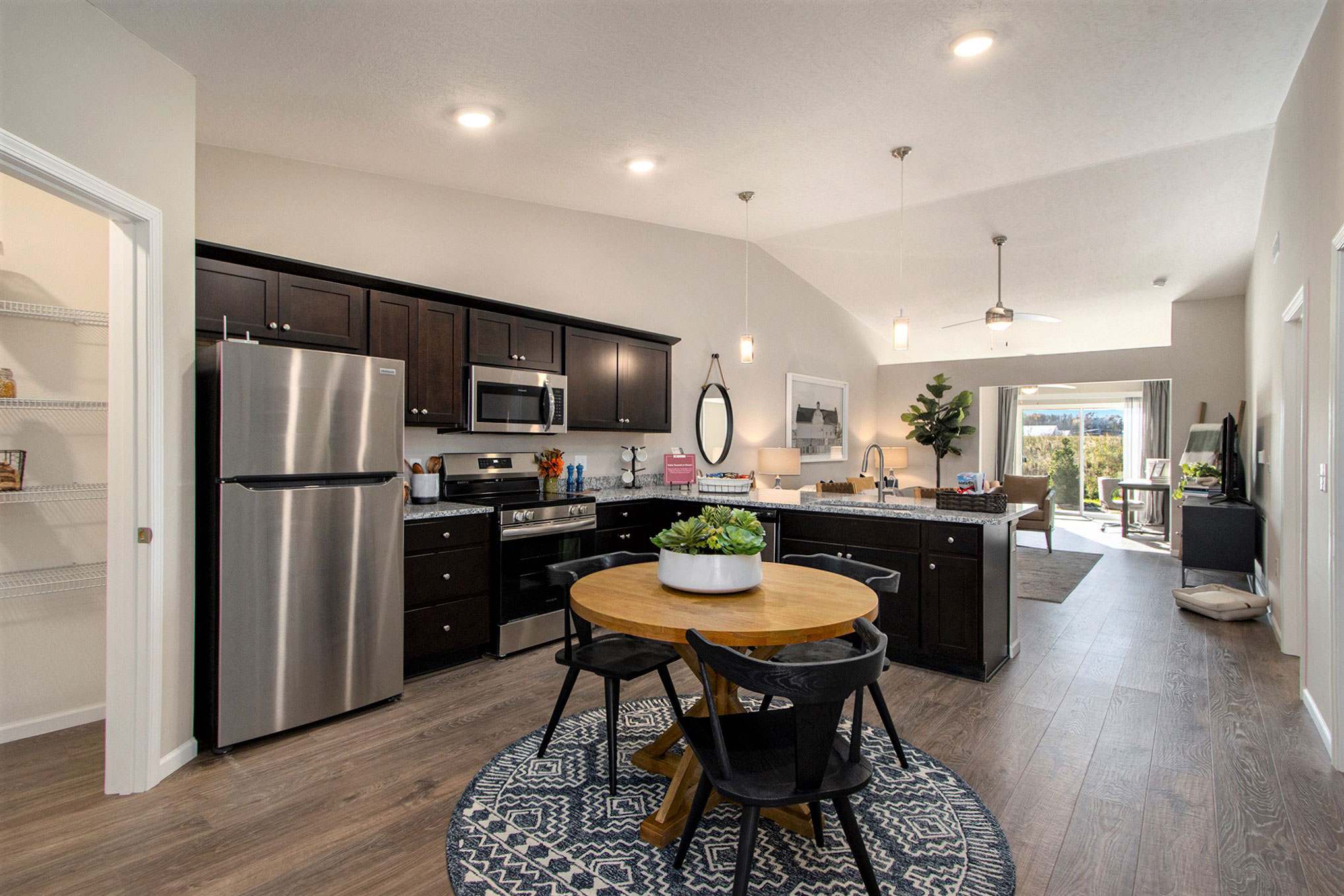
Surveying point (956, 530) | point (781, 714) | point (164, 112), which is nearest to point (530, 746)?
point (781, 714)

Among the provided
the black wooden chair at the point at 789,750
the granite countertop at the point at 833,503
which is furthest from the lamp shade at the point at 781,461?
the black wooden chair at the point at 789,750

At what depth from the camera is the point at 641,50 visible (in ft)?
9.12

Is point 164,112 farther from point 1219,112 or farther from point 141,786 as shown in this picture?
point 1219,112

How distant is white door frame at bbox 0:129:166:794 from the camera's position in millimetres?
2373

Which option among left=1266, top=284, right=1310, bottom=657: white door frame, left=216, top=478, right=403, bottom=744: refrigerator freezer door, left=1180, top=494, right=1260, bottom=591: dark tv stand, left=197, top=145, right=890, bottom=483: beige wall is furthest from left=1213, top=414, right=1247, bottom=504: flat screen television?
left=216, top=478, right=403, bottom=744: refrigerator freezer door

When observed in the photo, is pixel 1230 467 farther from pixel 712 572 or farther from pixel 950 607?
pixel 712 572

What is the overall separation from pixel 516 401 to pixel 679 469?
1.64m

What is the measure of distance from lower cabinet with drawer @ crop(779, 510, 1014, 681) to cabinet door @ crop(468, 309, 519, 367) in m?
2.27

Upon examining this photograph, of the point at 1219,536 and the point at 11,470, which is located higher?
the point at 11,470

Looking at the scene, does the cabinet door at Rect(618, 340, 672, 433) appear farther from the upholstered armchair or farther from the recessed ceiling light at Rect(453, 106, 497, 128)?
the upholstered armchair

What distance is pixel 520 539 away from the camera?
12.7 ft

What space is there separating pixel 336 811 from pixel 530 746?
2.31ft

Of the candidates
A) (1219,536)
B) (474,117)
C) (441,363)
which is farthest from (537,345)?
(1219,536)

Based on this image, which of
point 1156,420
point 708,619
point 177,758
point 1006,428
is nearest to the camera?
point 708,619
